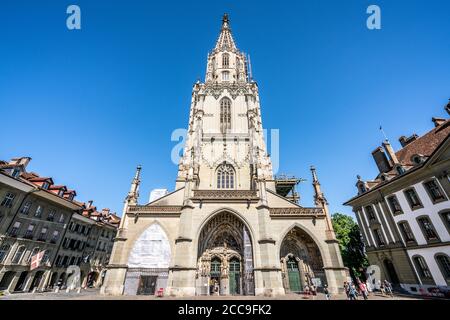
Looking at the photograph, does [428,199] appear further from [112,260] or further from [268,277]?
[112,260]

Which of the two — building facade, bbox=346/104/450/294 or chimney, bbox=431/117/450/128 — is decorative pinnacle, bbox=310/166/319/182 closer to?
building facade, bbox=346/104/450/294

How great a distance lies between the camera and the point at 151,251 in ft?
57.9

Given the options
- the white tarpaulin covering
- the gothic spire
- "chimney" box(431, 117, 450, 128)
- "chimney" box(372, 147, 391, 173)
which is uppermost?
the gothic spire

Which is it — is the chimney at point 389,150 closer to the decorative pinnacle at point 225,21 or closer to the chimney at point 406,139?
the chimney at point 406,139

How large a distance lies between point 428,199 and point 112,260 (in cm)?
2698

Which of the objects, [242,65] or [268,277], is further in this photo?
[242,65]

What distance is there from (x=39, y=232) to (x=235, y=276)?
22.5 m

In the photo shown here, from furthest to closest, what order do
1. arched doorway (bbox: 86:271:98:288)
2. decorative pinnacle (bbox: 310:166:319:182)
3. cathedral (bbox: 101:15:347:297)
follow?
arched doorway (bbox: 86:271:98:288)
decorative pinnacle (bbox: 310:166:319:182)
cathedral (bbox: 101:15:347:297)

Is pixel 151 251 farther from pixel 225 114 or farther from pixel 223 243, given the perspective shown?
pixel 225 114

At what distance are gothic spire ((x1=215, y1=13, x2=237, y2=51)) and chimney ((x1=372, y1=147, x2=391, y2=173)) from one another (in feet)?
98.6

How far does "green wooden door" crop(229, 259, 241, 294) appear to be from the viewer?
18.4 metres

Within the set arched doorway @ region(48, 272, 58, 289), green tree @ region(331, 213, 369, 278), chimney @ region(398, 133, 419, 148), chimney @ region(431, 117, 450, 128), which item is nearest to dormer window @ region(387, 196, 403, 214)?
chimney @ region(398, 133, 419, 148)
